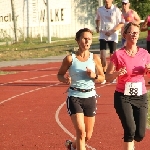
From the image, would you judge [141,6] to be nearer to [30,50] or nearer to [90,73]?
[30,50]

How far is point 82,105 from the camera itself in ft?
28.3

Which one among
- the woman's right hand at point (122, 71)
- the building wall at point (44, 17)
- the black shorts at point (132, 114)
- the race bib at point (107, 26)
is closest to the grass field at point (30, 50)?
the building wall at point (44, 17)

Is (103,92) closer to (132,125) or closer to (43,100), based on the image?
(43,100)

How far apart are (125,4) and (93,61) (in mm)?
10051

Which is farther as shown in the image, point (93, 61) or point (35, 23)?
point (35, 23)

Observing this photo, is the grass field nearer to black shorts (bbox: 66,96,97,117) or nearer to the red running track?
the red running track

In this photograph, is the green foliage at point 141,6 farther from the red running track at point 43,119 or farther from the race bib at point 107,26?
the race bib at point 107,26

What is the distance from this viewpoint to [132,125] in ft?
26.9

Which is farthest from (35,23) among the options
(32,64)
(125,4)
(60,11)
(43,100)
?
(43,100)

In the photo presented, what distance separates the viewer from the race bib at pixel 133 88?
8180mm

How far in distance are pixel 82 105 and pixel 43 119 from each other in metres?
4.08

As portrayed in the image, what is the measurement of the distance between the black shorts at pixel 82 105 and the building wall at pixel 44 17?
30.0 meters

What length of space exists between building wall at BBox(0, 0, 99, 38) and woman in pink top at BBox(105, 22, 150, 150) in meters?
30.4

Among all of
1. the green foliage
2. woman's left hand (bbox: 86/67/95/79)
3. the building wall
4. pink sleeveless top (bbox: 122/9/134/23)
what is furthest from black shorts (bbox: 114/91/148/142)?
the green foliage
